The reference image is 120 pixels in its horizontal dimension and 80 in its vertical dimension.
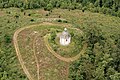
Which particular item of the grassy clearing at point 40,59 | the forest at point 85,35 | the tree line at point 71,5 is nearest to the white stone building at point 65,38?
the grassy clearing at point 40,59

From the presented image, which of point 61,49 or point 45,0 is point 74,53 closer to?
point 61,49

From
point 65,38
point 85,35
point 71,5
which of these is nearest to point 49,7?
point 71,5

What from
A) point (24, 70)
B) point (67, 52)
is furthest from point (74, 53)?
point (24, 70)

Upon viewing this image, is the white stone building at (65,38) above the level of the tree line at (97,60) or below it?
above

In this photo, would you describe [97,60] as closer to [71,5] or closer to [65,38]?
[65,38]

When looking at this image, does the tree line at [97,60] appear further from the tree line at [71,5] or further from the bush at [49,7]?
the tree line at [71,5]

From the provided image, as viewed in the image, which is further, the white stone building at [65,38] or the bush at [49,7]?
the bush at [49,7]
